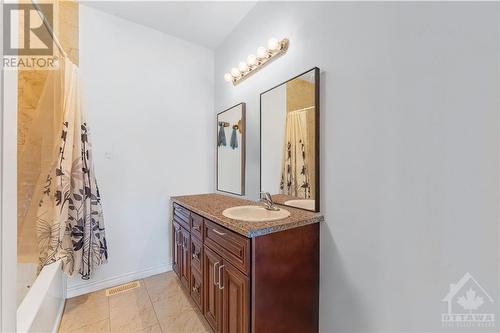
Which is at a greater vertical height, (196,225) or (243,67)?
(243,67)

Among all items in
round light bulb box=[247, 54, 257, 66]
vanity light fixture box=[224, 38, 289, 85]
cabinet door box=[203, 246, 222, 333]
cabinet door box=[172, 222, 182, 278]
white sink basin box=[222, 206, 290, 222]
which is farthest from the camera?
cabinet door box=[172, 222, 182, 278]

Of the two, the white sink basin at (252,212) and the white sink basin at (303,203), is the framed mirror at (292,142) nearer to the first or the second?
the white sink basin at (303,203)

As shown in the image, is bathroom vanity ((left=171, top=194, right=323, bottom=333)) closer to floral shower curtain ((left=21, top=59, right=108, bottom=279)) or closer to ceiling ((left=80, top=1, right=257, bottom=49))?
floral shower curtain ((left=21, top=59, right=108, bottom=279))

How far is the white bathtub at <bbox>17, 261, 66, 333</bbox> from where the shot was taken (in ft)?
3.95

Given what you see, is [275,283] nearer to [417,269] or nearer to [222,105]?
[417,269]

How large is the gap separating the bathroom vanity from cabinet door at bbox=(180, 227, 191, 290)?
0.30 meters

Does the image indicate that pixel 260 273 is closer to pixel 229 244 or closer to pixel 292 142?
pixel 229 244

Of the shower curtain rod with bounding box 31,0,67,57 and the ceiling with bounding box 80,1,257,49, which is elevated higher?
the ceiling with bounding box 80,1,257,49

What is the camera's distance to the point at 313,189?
1.50m

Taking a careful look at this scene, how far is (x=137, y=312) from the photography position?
1.85 meters

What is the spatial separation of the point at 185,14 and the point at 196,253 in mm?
2121

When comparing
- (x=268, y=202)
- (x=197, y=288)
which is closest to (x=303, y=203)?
(x=268, y=202)

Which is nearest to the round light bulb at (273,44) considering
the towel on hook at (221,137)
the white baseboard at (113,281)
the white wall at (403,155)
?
the white wall at (403,155)

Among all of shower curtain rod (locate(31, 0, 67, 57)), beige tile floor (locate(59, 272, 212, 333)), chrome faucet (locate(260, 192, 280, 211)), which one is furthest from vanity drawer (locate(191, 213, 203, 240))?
shower curtain rod (locate(31, 0, 67, 57))
